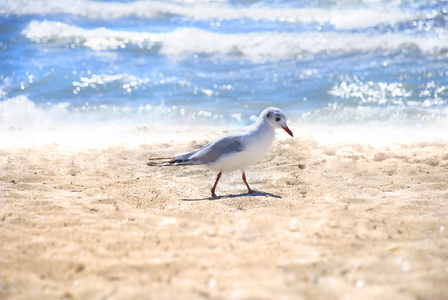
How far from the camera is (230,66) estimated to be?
11672 mm

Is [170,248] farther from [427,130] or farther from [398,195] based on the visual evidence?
[427,130]

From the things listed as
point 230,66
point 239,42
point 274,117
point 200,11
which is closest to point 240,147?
point 274,117

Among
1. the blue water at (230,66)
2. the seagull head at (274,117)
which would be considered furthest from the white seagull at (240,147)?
the blue water at (230,66)

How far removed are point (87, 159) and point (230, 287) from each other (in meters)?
3.85

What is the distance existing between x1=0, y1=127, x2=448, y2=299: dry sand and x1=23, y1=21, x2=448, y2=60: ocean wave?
6.58m

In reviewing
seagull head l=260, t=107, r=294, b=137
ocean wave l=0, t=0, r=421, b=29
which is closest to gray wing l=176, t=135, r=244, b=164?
seagull head l=260, t=107, r=294, b=137

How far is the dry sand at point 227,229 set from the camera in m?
2.66

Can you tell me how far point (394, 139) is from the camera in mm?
6816

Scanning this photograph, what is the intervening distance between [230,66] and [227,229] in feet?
28.2

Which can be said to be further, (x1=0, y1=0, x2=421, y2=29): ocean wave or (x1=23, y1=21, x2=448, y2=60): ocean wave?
(x1=0, y1=0, x2=421, y2=29): ocean wave

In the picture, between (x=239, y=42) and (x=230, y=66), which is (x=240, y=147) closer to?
(x=230, y=66)

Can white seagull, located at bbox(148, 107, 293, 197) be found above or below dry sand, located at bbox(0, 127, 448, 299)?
above

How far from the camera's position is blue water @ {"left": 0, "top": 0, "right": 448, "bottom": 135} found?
8.71 meters

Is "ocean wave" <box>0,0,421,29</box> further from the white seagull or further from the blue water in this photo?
the white seagull
